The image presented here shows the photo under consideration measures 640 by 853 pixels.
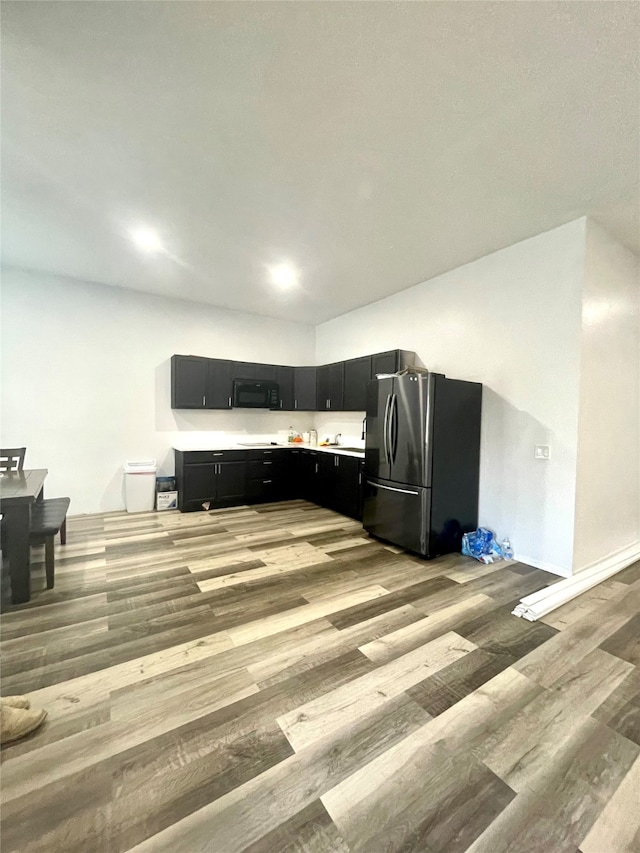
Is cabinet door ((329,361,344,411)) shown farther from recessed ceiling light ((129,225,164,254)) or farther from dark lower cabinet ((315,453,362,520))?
recessed ceiling light ((129,225,164,254))

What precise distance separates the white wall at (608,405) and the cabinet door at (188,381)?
453 cm

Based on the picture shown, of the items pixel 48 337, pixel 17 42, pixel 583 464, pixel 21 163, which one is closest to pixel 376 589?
pixel 583 464

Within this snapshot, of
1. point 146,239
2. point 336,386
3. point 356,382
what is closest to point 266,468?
point 336,386

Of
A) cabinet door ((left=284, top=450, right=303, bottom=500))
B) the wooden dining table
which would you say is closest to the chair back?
the wooden dining table

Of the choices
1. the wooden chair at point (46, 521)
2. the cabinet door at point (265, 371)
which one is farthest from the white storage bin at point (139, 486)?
the cabinet door at point (265, 371)

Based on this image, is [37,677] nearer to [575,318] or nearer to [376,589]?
[376,589]

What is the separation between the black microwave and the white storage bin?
156 cm

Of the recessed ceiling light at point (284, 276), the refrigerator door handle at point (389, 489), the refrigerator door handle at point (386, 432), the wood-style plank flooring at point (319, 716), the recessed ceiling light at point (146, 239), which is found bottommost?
the wood-style plank flooring at point (319, 716)

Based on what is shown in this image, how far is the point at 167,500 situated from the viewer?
4.72m

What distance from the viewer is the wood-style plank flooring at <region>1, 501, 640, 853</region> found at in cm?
110

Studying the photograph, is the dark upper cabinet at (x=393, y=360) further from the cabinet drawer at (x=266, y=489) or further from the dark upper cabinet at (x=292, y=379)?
the cabinet drawer at (x=266, y=489)

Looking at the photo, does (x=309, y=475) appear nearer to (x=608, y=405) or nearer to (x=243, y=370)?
(x=243, y=370)

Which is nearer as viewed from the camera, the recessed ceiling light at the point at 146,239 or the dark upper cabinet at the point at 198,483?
the recessed ceiling light at the point at 146,239

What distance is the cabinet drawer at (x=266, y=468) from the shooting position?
201 inches
